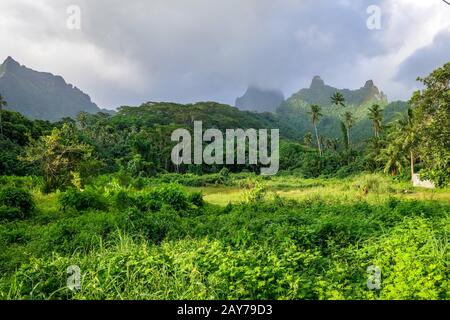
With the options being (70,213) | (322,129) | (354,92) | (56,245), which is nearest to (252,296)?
(56,245)

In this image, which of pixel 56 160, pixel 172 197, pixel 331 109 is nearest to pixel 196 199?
pixel 172 197

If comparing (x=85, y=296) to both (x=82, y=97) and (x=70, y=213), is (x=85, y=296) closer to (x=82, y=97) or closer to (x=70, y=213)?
(x=70, y=213)

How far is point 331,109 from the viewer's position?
11944 cm

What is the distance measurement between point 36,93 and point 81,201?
131 m

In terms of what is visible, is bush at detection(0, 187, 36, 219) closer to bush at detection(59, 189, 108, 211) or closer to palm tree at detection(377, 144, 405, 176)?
bush at detection(59, 189, 108, 211)

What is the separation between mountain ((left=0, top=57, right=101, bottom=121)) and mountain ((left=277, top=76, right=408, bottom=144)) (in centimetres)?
8004

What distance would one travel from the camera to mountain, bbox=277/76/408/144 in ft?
293

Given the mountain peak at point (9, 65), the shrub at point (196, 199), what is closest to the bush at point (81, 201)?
the shrub at point (196, 199)

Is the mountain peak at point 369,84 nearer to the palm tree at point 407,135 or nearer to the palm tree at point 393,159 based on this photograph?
the palm tree at point 393,159

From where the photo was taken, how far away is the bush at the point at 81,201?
1225cm

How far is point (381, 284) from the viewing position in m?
4.55

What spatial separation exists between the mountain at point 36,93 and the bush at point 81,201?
108 metres

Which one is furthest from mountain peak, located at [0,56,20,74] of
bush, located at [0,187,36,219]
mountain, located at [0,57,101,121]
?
bush, located at [0,187,36,219]
